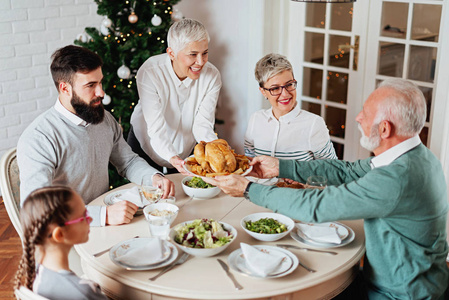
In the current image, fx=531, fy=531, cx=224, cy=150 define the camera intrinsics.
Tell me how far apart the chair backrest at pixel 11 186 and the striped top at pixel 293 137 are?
1300 millimetres

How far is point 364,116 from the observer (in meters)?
2.01

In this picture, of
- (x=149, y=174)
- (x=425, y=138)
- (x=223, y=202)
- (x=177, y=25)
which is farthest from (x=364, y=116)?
(x=425, y=138)

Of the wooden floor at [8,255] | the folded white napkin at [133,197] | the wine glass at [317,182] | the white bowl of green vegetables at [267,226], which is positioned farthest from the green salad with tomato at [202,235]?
the wooden floor at [8,255]

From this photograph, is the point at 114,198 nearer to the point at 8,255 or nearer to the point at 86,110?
the point at 86,110

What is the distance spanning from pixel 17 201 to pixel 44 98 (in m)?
2.42

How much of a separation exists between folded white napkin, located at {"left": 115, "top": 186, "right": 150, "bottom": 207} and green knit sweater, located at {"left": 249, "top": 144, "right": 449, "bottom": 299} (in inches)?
26.3

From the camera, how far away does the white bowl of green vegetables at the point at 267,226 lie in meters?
2.07

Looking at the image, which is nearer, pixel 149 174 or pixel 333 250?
pixel 333 250

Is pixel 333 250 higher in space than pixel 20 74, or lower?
lower

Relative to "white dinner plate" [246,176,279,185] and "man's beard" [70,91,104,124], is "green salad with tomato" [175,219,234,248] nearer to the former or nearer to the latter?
"white dinner plate" [246,176,279,185]

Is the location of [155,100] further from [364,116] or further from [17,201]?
[364,116]

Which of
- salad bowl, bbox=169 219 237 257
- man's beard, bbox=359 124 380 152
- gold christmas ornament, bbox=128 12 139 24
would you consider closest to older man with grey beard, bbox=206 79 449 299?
man's beard, bbox=359 124 380 152

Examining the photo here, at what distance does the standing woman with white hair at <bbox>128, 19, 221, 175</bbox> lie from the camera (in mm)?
2980

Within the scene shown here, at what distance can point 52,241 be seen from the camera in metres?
1.66
